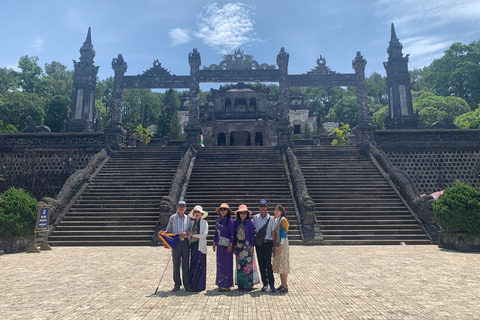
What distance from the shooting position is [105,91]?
5997cm

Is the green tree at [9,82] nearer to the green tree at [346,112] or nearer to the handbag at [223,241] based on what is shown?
the green tree at [346,112]

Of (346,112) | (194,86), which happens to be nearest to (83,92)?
(194,86)

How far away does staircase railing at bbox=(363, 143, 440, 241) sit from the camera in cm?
1119

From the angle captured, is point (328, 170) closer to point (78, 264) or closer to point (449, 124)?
point (449, 124)

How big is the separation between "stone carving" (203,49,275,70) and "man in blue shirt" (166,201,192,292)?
2295cm

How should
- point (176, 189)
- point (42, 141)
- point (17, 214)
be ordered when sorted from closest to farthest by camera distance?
1. point (17, 214)
2. point (176, 189)
3. point (42, 141)

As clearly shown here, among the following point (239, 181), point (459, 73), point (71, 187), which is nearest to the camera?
point (71, 187)

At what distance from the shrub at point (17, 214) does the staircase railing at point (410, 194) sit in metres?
13.7

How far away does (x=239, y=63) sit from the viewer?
27.2 metres

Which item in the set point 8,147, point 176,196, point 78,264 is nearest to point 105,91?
point 8,147

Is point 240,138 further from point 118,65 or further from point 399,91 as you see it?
point 399,91

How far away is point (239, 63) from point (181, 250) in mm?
24071

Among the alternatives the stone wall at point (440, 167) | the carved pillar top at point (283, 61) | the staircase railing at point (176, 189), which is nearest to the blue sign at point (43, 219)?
the staircase railing at point (176, 189)

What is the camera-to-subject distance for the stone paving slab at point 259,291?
421 cm
